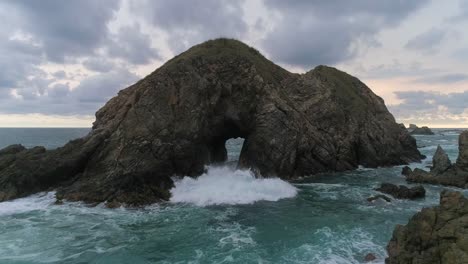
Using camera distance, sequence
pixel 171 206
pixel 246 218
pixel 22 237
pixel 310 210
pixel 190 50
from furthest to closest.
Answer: pixel 190 50, pixel 171 206, pixel 310 210, pixel 246 218, pixel 22 237

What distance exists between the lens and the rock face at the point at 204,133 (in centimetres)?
3098

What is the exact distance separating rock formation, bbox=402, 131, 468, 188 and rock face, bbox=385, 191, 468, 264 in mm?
21614

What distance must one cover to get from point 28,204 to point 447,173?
40719 millimetres

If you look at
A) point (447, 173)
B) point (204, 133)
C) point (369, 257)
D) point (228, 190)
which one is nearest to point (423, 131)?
point (447, 173)

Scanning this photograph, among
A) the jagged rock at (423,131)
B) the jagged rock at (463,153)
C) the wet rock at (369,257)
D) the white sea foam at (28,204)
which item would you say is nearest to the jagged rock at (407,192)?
the jagged rock at (463,153)

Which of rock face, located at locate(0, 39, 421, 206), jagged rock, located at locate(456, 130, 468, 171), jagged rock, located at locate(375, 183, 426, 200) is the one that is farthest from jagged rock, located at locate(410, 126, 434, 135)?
jagged rock, located at locate(375, 183, 426, 200)

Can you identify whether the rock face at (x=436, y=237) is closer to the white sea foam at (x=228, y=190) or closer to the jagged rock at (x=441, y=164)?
the white sea foam at (x=228, y=190)

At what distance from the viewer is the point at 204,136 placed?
122 ft

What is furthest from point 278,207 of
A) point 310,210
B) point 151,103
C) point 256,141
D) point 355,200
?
point 151,103

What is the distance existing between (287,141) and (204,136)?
9.27m

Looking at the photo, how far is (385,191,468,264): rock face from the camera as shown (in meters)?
13.8

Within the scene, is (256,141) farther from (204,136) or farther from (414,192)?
(414,192)

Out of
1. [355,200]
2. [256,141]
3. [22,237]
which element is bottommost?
[22,237]

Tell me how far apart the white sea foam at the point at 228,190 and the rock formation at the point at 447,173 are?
14970 millimetres
